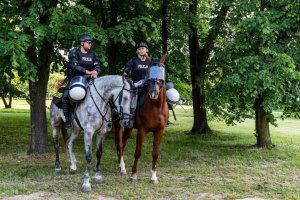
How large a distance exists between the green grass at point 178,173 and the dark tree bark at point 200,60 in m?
3.16

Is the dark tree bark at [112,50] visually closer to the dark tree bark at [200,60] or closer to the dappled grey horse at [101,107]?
the dark tree bark at [200,60]

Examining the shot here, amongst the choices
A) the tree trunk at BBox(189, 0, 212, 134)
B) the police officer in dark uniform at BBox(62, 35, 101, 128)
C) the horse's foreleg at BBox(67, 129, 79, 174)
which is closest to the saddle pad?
the police officer in dark uniform at BBox(62, 35, 101, 128)

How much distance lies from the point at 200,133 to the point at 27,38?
1120 centimetres

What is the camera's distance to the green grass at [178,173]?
311 inches

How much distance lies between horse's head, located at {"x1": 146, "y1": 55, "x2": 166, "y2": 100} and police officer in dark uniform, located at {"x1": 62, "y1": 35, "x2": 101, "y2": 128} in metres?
1.34

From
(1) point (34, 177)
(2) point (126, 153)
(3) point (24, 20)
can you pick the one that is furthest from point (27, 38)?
(2) point (126, 153)

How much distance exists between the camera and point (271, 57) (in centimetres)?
1189

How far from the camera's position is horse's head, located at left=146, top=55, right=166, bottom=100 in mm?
8141

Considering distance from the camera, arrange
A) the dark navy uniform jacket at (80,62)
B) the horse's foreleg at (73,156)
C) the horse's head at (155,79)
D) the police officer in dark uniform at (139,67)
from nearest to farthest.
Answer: the horse's head at (155,79) → the dark navy uniform jacket at (80,62) → the police officer in dark uniform at (139,67) → the horse's foreleg at (73,156)

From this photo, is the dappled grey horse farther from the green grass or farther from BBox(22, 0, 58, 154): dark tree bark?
BBox(22, 0, 58, 154): dark tree bark

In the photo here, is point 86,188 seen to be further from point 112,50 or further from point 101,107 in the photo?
Result: point 112,50

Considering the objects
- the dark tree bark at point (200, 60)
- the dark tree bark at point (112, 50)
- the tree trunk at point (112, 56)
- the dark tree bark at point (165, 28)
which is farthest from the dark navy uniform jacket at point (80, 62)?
the dark tree bark at point (165, 28)

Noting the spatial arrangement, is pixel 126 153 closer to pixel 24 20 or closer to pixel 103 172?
pixel 103 172

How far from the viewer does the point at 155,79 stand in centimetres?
822
